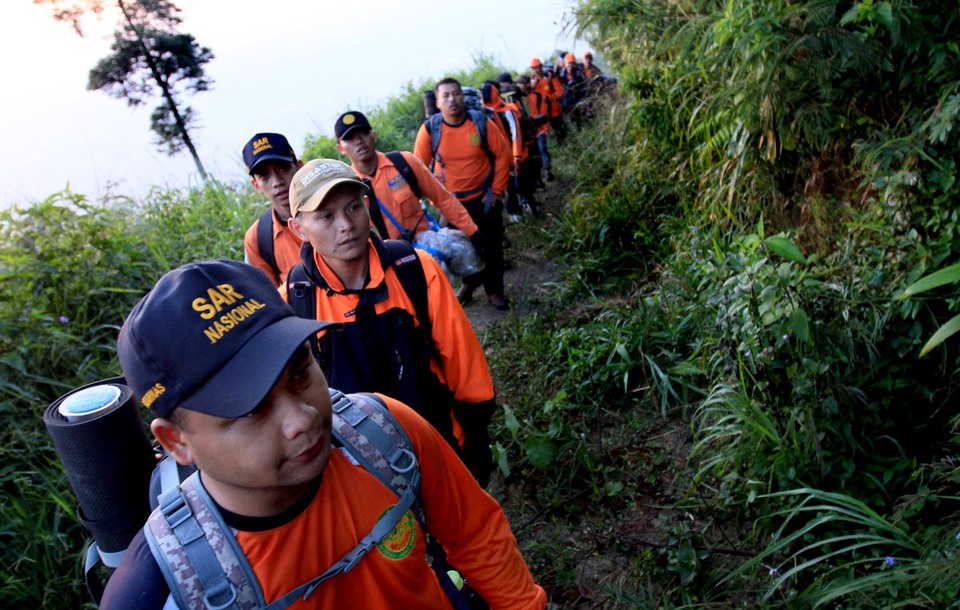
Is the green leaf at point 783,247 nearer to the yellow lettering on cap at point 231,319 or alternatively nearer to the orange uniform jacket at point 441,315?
the orange uniform jacket at point 441,315

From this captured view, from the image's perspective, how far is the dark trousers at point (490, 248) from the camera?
637 cm

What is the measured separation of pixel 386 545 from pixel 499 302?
4.99m

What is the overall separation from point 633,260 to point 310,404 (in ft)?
16.1

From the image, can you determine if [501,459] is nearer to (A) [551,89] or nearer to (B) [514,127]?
(B) [514,127]

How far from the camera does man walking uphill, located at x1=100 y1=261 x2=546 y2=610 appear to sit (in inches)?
48.6

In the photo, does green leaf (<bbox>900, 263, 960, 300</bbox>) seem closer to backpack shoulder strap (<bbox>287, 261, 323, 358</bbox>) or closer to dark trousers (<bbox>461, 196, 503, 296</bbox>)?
backpack shoulder strap (<bbox>287, 261, 323, 358</bbox>)

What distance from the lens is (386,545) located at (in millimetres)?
1435

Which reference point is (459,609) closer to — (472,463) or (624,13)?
(472,463)

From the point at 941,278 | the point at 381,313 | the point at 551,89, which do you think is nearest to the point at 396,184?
the point at 381,313

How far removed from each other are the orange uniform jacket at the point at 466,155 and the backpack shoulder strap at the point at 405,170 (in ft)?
5.58

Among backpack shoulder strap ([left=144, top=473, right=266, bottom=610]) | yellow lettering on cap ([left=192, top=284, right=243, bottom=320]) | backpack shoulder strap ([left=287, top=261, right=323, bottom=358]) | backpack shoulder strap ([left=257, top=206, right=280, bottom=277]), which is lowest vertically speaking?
backpack shoulder strap ([left=144, top=473, right=266, bottom=610])

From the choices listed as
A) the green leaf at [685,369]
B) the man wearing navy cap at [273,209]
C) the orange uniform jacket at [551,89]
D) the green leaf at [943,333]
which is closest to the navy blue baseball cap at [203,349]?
the green leaf at [943,333]

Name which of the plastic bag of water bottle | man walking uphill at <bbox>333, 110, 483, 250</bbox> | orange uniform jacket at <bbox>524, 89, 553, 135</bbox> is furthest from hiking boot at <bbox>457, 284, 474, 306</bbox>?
orange uniform jacket at <bbox>524, 89, 553, 135</bbox>

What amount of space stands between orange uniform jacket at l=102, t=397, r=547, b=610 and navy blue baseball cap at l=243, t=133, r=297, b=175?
9.22ft
